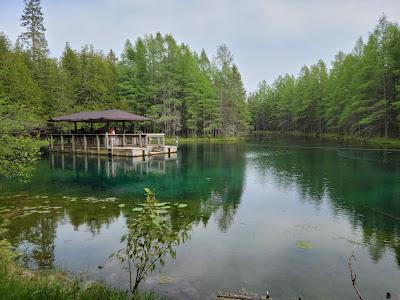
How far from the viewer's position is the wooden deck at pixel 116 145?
1179 inches

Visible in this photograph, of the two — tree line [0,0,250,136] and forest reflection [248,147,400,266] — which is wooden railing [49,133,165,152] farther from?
tree line [0,0,250,136]

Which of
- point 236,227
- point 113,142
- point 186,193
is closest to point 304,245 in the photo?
point 236,227

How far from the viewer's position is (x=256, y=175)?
66.1 ft

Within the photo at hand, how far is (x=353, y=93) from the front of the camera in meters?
50.7

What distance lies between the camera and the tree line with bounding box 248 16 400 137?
41.6 meters

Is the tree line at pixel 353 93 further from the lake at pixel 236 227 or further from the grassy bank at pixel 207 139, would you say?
the lake at pixel 236 227

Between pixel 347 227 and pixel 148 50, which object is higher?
pixel 148 50

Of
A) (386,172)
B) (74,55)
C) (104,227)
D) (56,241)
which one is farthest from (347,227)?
(74,55)

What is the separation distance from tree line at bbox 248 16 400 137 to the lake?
84.7 ft

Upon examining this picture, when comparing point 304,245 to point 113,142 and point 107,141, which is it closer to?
point 107,141

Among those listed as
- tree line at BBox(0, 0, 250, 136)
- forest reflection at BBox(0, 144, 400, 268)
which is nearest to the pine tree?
tree line at BBox(0, 0, 250, 136)

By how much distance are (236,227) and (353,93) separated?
4737cm

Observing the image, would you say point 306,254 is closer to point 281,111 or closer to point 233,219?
point 233,219

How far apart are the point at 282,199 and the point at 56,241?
9010mm
